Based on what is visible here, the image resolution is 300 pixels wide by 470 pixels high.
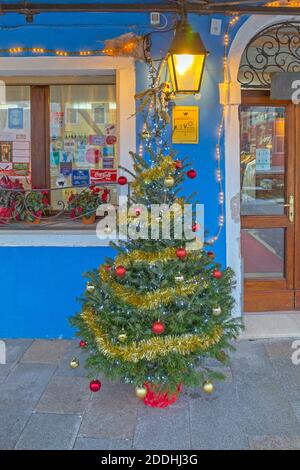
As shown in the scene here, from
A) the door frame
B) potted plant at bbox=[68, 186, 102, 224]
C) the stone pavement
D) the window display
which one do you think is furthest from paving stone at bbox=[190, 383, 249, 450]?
the window display

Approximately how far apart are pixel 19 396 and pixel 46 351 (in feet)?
2.90

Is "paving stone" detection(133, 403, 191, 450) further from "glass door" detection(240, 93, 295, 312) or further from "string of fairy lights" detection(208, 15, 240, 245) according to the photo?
"glass door" detection(240, 93, 295, 312)

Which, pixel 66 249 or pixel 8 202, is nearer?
pixel 66 249

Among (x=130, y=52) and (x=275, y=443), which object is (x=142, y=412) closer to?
(x=275, y=443)

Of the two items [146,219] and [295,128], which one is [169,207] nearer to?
[146,219]

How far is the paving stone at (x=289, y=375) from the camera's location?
12.9 ft

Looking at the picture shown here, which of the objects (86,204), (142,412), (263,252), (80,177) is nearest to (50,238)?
(86,204)

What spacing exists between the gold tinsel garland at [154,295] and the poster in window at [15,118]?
8.82 feet

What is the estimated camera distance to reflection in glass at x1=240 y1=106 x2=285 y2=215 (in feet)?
17.2

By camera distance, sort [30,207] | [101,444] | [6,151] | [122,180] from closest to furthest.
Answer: [101,444] → [122,180] → [30,207] → [6,151]

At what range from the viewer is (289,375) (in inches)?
164

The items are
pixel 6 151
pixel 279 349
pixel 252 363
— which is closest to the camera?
pixel 252 363
